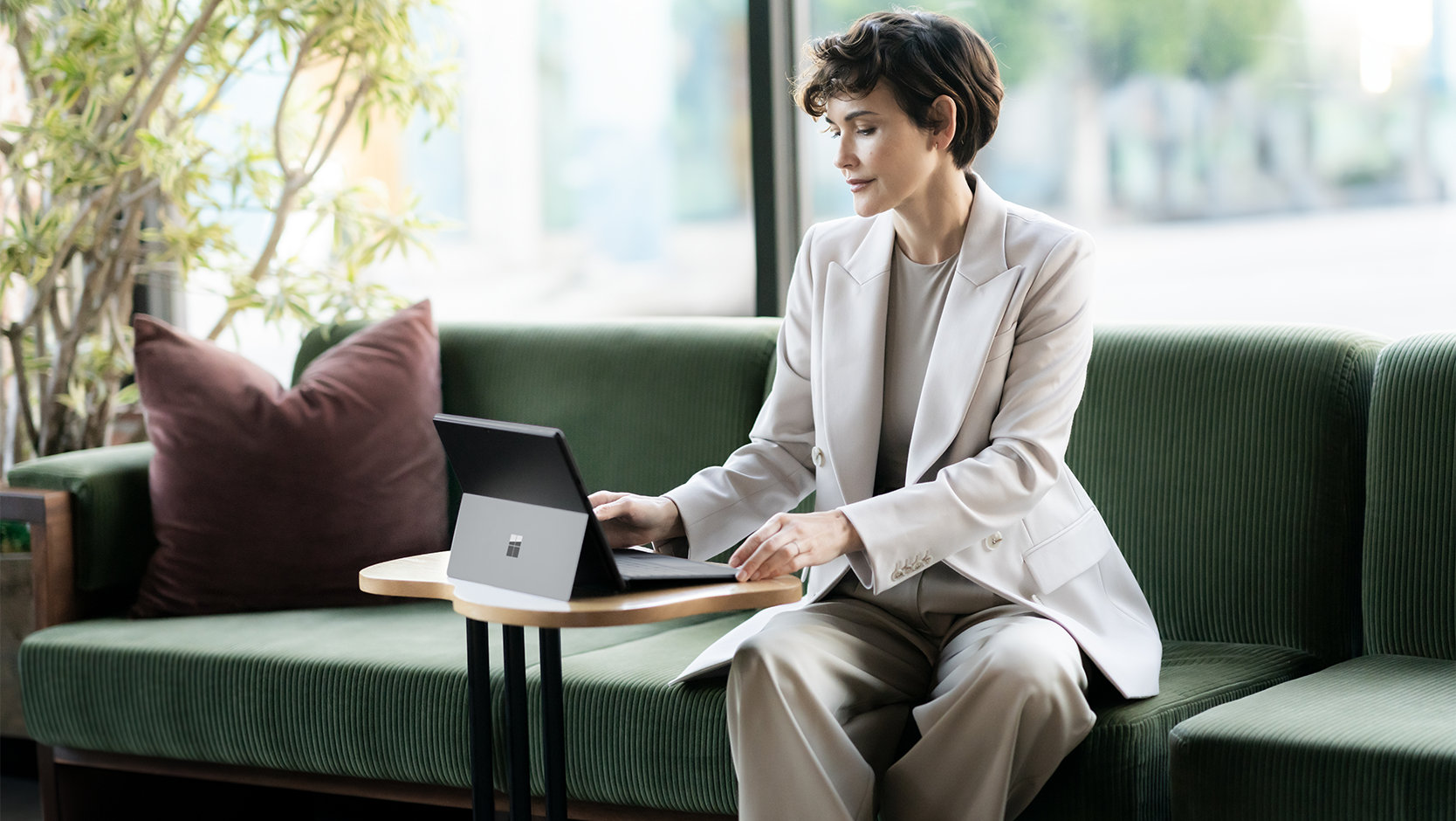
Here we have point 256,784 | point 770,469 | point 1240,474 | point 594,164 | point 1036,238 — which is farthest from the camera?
point 594,164

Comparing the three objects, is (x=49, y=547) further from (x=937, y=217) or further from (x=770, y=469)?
(x=937, y=217)

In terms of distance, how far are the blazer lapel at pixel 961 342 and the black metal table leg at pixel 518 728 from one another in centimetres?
56

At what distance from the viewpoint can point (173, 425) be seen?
274 centimetres

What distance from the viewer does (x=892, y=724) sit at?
1.94 meters

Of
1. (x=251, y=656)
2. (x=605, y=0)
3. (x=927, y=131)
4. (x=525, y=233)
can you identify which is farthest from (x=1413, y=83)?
(x=251, y=656)

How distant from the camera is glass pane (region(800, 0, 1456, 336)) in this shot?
2.62m

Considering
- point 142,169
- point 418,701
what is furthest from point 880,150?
point 142,169

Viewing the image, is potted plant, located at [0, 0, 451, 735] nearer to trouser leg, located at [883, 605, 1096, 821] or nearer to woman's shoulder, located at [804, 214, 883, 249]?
woman's shoulder, located at [804, 214, 883, 249]

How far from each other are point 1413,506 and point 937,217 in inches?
31.0

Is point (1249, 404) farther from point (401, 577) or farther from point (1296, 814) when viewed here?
point (401, 577)

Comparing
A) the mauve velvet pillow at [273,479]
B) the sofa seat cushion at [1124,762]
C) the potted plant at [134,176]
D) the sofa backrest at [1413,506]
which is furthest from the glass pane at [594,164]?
the sofa seat cushion at [1124,762]

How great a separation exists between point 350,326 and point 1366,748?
6.93 ft

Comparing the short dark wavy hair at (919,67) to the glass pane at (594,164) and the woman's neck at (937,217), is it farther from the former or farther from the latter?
the glass pane at (594,164)

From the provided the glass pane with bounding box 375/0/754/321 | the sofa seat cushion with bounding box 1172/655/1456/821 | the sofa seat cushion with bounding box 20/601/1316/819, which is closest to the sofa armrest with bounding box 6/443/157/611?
the sofa seat cushion with bounding box 20/601/1316/819
